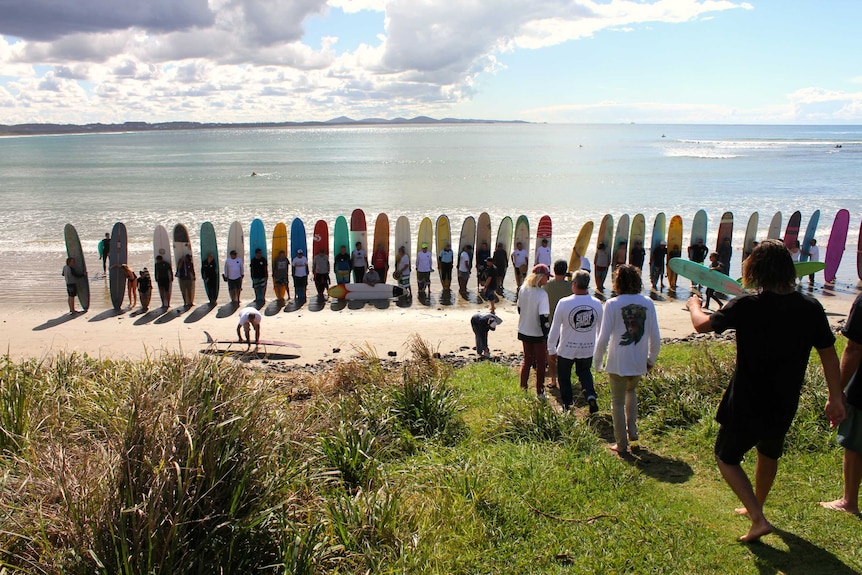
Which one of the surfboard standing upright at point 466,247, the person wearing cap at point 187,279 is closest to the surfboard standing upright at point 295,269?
the person wearing cap at point 187,279

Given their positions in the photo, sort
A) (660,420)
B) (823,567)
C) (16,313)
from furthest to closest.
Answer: (16,313) → (660,420) → (823,567)

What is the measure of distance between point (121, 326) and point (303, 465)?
415 inches

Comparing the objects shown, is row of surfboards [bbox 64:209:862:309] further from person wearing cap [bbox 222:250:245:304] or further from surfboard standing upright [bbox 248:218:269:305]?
person wearing cap [bbox 222:250:245:304]

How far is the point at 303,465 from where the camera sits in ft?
11.9

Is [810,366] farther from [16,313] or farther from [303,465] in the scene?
[16,313]

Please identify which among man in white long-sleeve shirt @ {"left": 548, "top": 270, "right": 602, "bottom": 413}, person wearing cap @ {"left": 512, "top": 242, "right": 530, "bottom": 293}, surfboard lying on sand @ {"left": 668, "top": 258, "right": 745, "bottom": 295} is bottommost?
person wearing cap @ {"left": 512, "top": 242, "right": 530, "bottom": 293}

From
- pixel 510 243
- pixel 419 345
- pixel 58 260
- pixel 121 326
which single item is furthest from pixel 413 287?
pixel 58 260

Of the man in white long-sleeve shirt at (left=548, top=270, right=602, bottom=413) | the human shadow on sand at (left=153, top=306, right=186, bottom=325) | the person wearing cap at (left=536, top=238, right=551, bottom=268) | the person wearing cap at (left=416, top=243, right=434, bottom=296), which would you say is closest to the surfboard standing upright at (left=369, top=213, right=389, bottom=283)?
the person wearing cap at (left=416, top=243, right=434, bottom=296)

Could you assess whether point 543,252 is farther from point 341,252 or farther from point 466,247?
point 341,252

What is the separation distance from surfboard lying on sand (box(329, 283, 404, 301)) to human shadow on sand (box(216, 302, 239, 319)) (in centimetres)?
214

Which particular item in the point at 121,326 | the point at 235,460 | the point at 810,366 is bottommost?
the point at 121,326

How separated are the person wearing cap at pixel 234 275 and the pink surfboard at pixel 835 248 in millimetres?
14480

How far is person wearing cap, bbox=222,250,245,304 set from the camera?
1455 centimetres

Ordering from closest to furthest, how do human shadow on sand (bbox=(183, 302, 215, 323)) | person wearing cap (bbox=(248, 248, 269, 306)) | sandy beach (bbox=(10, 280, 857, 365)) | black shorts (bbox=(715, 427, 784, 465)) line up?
black shorts (bbox=(715, 427, 784, 465)) → sandy beach (bbox=(10, 280, 857, 365)) → human shadow on sand (bbox=(183, 302, 215, 323)) → person wearing cap (bbox=(248, 248, 269, 306))
